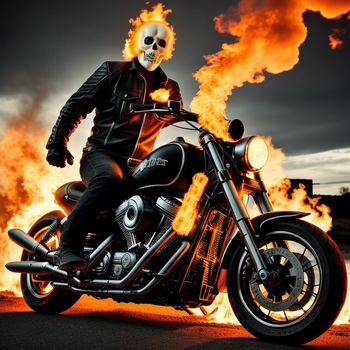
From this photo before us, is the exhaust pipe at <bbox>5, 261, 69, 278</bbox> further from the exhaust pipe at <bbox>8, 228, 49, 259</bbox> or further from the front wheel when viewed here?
the front wheel

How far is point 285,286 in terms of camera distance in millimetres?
3371

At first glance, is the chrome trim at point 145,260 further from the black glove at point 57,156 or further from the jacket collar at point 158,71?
the jacket collar at point 158,71

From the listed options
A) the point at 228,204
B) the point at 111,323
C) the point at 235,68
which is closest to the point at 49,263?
the point at 111,323

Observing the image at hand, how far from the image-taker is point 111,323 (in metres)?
4.26

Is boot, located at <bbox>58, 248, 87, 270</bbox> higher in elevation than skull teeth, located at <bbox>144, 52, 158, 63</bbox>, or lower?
lower

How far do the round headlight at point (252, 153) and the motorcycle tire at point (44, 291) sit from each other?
85.9 inches

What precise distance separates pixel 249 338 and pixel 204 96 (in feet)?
6.01

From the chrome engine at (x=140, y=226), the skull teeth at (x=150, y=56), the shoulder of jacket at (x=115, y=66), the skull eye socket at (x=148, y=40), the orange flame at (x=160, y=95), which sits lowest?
the chrome engine at (x=140, y=226)

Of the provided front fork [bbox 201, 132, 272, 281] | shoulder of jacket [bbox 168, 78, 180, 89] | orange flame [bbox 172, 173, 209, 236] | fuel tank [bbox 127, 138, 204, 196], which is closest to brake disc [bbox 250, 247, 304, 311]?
front fork [bbox 201, 132, 272, 281]

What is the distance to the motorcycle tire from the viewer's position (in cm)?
500

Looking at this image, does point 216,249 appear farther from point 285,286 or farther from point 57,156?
point 57,156

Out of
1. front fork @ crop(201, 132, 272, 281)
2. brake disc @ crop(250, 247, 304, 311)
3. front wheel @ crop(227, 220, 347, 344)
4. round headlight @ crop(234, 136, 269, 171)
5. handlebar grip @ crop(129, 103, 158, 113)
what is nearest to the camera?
front wheel @ crop(227, 220, 347, 344)

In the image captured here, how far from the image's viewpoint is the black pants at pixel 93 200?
423 centimetres

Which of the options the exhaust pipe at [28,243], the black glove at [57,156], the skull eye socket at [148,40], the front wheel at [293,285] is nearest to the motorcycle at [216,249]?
the front wheel at [293,285]
